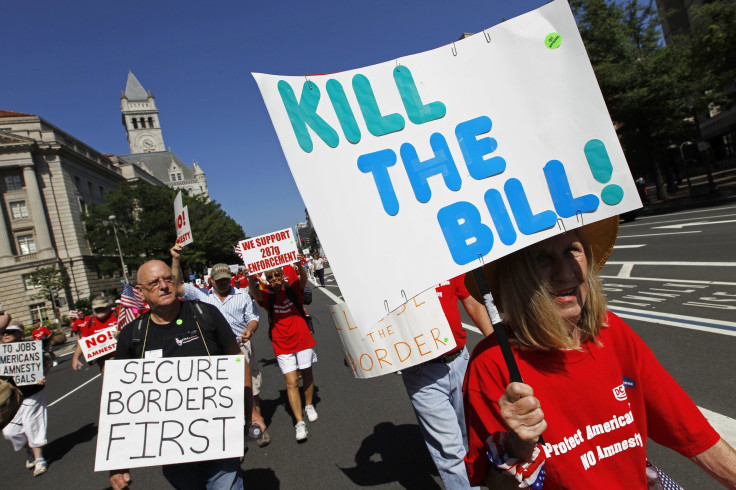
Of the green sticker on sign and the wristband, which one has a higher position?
the green sticker on sign

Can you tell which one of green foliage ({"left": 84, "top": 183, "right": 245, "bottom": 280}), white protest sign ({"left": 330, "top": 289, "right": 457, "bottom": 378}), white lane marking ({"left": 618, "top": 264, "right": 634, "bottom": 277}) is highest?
green foliage ({"left": 84, "top": 183, "right": 245, "bottom": 280})

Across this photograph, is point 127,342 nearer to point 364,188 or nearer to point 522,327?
point 364,188

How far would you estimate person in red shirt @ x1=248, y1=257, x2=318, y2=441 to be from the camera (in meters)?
5.45

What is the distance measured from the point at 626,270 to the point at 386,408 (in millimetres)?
7672

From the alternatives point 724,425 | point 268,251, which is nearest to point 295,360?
point 268,251

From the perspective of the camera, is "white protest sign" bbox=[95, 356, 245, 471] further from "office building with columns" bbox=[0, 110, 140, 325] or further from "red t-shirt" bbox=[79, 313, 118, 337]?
"office building with columns" bbox=[0, 110, 140, 325]

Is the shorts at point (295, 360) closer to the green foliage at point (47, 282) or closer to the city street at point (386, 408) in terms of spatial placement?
the city street at point (386, 408)

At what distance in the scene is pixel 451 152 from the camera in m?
1.61

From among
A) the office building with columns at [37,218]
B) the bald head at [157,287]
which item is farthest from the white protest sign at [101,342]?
the office building with columns at [37,218]

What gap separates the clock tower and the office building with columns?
246ft

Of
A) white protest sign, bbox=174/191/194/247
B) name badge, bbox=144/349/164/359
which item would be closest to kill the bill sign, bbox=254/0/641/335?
name badge, bbox=144/349/164/359

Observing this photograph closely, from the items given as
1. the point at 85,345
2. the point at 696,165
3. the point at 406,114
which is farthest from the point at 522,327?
the point at 696,165

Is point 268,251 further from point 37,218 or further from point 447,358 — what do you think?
point 37,218

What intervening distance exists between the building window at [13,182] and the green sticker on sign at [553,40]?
5751 centimetres
